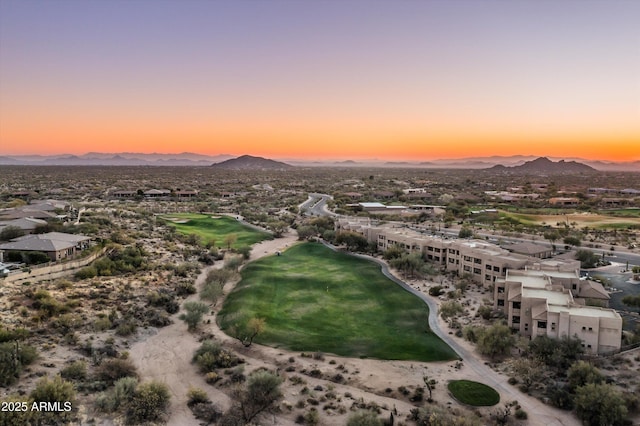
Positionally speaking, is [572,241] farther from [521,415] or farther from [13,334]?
[13,334]

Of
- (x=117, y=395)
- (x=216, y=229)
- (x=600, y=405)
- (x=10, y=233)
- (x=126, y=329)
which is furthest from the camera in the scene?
(x=216, y=229)

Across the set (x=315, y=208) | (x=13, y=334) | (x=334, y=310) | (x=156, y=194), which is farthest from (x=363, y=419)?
(x=156, y=194)

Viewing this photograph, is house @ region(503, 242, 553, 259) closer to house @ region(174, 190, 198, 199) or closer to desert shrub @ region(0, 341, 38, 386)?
desert shrub @ region(0, 341, 38, 386)

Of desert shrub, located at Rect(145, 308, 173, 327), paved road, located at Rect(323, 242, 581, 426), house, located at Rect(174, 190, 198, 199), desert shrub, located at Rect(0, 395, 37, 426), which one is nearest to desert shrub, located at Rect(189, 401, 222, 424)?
desert shrub, located at Rect(0, 395, 37, 426)

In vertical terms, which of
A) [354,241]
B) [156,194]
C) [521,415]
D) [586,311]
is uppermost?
[156,194]

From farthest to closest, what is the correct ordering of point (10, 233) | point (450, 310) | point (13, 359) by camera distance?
point (10, 233)
point (450, 310)
point (13, 359)

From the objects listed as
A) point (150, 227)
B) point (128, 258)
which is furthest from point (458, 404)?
point (150, 227)

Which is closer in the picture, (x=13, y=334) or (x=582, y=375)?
(x=582, y=375)
